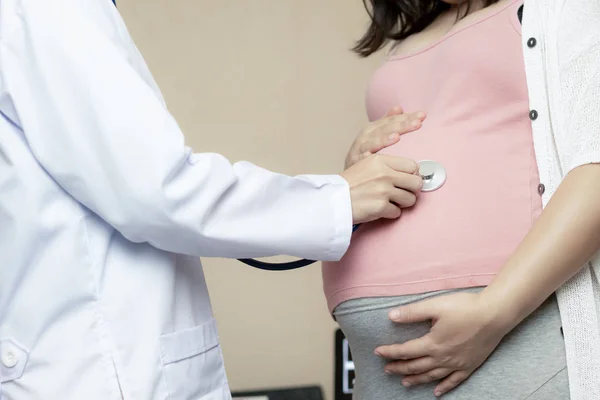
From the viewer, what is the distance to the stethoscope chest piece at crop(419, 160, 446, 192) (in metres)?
0.92

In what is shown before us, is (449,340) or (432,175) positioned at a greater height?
(432,175)

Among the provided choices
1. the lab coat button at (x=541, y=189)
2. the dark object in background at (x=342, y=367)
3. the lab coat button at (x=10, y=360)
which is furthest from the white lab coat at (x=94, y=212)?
the dark object in background at (x=342, y=367)

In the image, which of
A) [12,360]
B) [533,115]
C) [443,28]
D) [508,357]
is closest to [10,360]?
[12,360]

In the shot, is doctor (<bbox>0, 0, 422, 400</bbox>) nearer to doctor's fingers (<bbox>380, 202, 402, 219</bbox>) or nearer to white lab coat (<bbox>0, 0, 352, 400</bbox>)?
white lab coat (<bbox>0, 0, 352, 400</bbox>)

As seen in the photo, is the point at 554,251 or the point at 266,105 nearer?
the point at 554,251

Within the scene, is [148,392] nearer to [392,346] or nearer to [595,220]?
[392,346]

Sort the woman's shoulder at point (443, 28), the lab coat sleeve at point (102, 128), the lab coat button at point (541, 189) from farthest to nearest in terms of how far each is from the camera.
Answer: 1. the woman's shoulder at point (443, 28)
2. the lab coat button at point (541, 189)
3. the lab coat sleeve at point (102, 128)

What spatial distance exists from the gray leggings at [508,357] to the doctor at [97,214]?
0.17 metres

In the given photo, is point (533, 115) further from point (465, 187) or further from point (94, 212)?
point (94, 212)

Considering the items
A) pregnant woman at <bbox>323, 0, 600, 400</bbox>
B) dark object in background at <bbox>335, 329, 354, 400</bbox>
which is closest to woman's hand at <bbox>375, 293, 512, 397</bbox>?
pregnant woman at <bbox>323, 0, 600, 400</bbox>

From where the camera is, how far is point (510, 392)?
827 millimetres

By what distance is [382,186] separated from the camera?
879mm

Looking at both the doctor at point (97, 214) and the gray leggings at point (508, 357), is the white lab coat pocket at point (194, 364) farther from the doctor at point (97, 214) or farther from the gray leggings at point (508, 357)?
the gray leggings at point (508, 357)

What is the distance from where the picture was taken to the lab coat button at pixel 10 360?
759 millimetres
